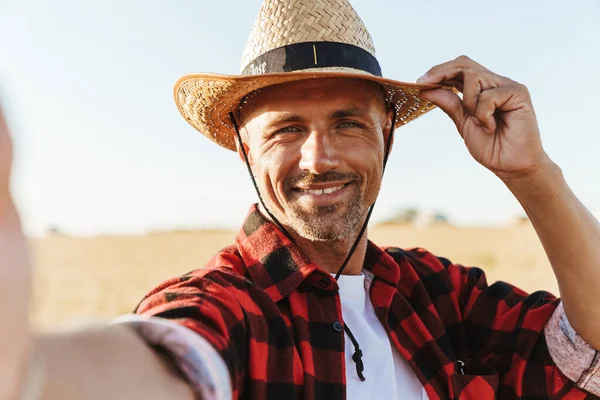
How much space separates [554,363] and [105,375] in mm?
2282

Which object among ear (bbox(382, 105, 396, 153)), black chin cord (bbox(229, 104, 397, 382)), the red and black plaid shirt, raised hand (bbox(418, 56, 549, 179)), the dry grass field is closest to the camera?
the red and black plaid shirt

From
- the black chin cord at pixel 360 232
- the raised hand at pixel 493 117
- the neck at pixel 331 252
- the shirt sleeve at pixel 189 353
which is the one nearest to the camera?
the shirt sleeve at pixel 189 353

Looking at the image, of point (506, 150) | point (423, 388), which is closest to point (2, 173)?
point (423, 388)

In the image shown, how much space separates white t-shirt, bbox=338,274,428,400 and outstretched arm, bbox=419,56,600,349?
0.77 meters

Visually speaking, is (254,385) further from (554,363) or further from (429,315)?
(554,363)

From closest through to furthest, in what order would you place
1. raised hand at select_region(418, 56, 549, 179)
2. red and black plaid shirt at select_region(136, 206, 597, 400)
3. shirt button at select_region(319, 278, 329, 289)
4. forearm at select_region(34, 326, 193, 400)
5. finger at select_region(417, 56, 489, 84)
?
1. forearm at select_region(34, 326, 193, 400)
2. red and black plaid shirt at select_region(136, 206, 597, 400)
3. shirt button at select_region(319, 278, 329, 289)
4. raised hand at select_region(418, 56, 549, 179)
5. finger at select_region(417, 56, 489, 84)

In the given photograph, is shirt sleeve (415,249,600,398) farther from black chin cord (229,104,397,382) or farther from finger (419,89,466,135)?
finger (419,89,466,135)

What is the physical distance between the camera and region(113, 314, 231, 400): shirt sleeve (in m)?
1.40

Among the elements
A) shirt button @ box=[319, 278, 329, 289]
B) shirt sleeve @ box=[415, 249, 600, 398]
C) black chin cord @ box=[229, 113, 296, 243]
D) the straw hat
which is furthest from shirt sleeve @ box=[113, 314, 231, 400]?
shirt sleeve @ box=[415, 249, 600, 398]

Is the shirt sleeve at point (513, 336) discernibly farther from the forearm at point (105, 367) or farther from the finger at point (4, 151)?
the finger at point (4, 151)

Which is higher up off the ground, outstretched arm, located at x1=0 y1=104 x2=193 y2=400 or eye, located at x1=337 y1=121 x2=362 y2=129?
eye, located at x1=337 y1=121 x2=362 y2=129

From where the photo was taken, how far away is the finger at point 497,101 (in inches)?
112

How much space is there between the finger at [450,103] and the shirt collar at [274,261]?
0.97 meters

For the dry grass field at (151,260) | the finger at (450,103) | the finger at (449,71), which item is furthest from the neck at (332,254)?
the dry grass field at (151,260)
